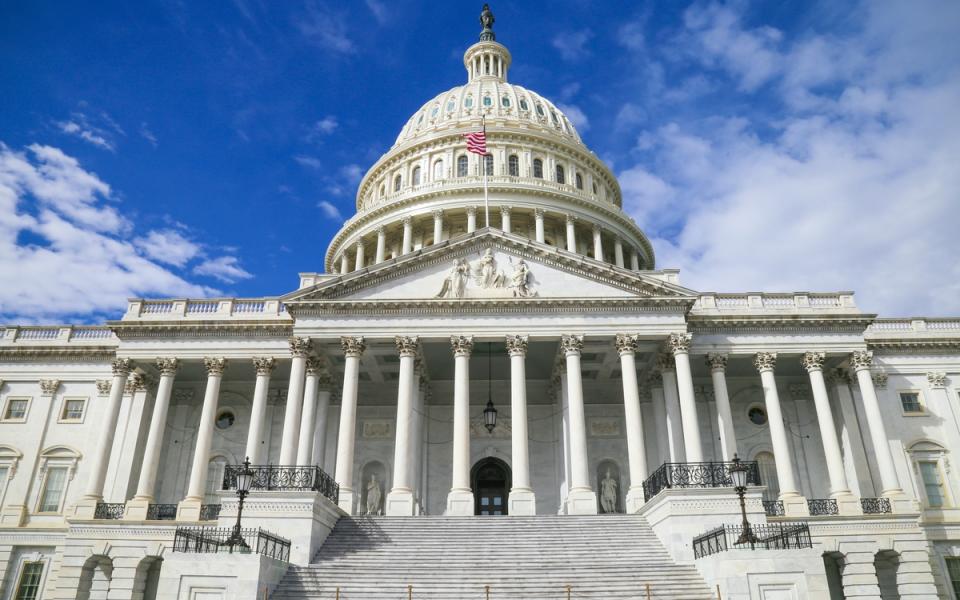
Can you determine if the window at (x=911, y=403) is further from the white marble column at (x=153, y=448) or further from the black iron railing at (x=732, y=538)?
the white marble column at (x=153, y=448)

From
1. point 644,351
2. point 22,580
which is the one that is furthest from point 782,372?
point 22,580

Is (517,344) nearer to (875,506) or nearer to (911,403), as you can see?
(875,506)

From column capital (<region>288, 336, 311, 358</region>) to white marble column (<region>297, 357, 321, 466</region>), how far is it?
0.59 meters

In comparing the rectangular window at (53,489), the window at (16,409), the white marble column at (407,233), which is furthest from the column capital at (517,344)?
the window at (16,409)

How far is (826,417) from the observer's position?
35.6 meters

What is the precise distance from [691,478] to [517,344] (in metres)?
9.96

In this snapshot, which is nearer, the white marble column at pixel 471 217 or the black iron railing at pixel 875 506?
the black iron railing at pixel 875 506

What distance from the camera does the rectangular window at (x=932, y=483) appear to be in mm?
37188

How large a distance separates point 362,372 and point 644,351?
15.6 metres

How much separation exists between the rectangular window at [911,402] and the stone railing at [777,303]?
645cm

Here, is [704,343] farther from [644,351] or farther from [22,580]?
[22,580]

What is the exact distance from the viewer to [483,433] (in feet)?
138

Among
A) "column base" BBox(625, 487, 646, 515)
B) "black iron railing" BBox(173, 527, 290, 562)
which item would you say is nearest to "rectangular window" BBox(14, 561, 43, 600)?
"black iron railing" BBox(173, 527, 290, 562)

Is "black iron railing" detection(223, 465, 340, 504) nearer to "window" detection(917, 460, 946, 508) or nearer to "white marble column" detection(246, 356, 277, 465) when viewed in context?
"white marble column" detection(246, 356, 277, 465)
